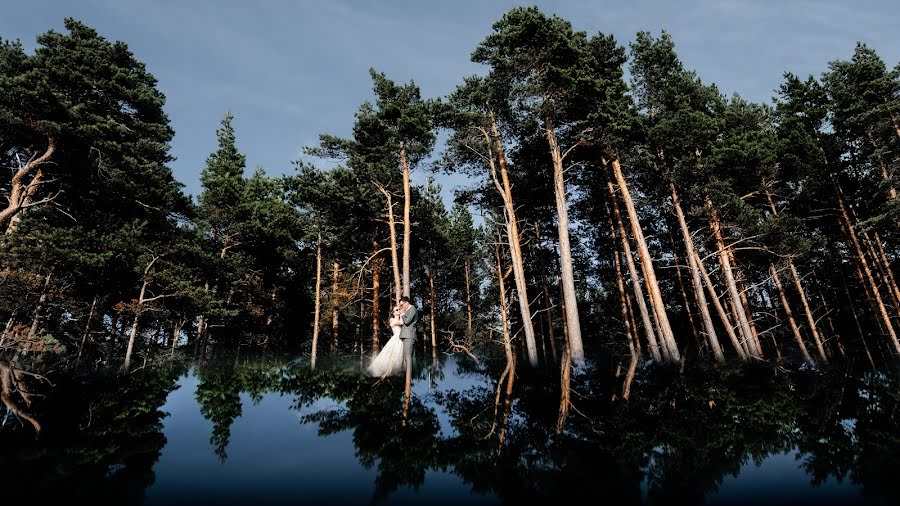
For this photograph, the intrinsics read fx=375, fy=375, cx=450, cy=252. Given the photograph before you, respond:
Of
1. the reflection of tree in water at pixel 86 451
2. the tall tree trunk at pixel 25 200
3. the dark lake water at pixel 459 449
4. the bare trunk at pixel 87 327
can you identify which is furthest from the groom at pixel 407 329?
the bare trunk at pixel 87 327

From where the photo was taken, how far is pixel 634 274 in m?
16.7

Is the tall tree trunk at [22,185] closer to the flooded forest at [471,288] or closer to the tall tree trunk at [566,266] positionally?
the flooded forest at [471,288]

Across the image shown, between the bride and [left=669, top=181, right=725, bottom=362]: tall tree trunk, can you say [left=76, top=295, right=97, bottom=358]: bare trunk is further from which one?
[left=669, top=181, right=725, bottom=362]: tall tree trunk

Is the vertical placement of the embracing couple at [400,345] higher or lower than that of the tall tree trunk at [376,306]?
lower

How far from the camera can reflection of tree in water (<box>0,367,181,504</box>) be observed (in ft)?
4.58

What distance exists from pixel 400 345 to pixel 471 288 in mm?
30938

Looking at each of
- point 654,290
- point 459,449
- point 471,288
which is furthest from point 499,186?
point 471,288

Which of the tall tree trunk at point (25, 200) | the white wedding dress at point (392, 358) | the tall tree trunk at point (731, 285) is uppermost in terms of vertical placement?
the tall tree trunk at point (25, 200)

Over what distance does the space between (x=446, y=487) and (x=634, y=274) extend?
17.2m

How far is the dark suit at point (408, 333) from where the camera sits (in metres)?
7.26

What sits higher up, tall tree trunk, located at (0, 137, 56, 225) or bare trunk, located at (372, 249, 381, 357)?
tall tree trunk, located at (0, 137, 56, 225)

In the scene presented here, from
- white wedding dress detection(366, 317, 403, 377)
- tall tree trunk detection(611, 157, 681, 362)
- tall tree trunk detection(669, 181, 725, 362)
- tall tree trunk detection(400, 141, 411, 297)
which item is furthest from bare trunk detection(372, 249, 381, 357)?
tall tree trunk detection(669, 181, 725, 362)

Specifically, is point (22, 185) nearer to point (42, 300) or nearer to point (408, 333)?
point (42, 300)

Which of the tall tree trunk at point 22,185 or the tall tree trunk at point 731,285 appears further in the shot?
the tall tree trunk at point 731,285
